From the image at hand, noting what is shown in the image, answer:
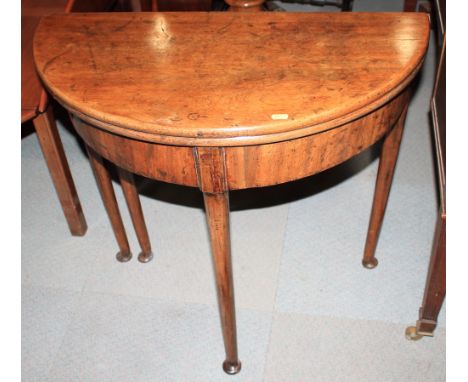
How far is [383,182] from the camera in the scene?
137cm

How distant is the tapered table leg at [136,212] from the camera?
1.46m

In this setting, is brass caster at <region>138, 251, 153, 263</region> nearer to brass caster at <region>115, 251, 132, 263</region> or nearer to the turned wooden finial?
brass caster at <region>115, 251, 132, 263</region>

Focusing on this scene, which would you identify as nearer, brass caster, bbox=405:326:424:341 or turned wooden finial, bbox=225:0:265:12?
turned wooden finial, bbox=225:0:265:12

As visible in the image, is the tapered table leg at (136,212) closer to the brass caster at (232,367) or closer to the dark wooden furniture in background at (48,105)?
the dark wooden furniture in background at (48,105)

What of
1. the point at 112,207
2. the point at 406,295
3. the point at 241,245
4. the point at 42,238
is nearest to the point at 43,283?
the point at 42,238

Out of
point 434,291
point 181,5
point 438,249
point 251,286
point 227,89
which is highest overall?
point 227,89

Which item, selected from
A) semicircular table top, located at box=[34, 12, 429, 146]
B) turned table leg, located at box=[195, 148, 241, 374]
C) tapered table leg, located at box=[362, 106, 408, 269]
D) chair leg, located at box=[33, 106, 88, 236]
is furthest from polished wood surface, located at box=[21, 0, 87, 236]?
tapered table leg, located at box=[362, 106, 408, 269]

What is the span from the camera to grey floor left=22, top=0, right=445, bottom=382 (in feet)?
4.65

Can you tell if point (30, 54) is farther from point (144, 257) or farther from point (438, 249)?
point (438, 249)

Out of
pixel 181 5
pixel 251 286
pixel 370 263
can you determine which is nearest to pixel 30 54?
pixel 181 5

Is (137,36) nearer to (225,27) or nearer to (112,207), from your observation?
(225,27)

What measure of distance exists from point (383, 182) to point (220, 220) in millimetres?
500

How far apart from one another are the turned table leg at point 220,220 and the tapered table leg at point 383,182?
443mm

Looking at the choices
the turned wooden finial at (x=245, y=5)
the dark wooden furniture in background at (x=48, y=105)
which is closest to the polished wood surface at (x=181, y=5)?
the dark wooden furniture in background at (x=48, y=105)
